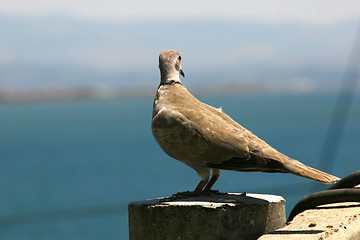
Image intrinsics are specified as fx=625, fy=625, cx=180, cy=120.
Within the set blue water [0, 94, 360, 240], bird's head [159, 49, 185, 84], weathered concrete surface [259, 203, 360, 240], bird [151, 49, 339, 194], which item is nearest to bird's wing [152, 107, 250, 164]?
bird [151, 49, 339, 194]

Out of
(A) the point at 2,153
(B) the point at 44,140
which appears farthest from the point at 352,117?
(A) the point at 2,153

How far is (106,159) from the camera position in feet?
237

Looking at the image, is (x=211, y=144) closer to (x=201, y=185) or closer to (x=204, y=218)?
(x=201, y=185)

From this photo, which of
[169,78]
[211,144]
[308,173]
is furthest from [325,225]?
[169,78]

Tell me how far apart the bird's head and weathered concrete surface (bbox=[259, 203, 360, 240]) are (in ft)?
5.75

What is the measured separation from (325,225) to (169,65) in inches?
85.3

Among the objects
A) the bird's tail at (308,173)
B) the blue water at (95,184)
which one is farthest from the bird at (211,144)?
the blue water at (95,184)

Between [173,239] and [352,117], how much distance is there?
147232mm

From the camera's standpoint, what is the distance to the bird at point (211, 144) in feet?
16.9

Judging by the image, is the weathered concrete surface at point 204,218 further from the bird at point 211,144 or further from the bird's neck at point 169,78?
the bird's neck at point 169,78

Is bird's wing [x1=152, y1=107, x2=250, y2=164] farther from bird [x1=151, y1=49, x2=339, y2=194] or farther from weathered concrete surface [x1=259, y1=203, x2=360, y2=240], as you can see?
weathered concrete surface [x1=259, y1=203, x2=360, y2=240]

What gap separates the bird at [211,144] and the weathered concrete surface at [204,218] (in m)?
0.33

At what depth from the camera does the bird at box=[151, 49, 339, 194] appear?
515 centimetres

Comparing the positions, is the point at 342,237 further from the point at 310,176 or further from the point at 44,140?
the point at 44,140
